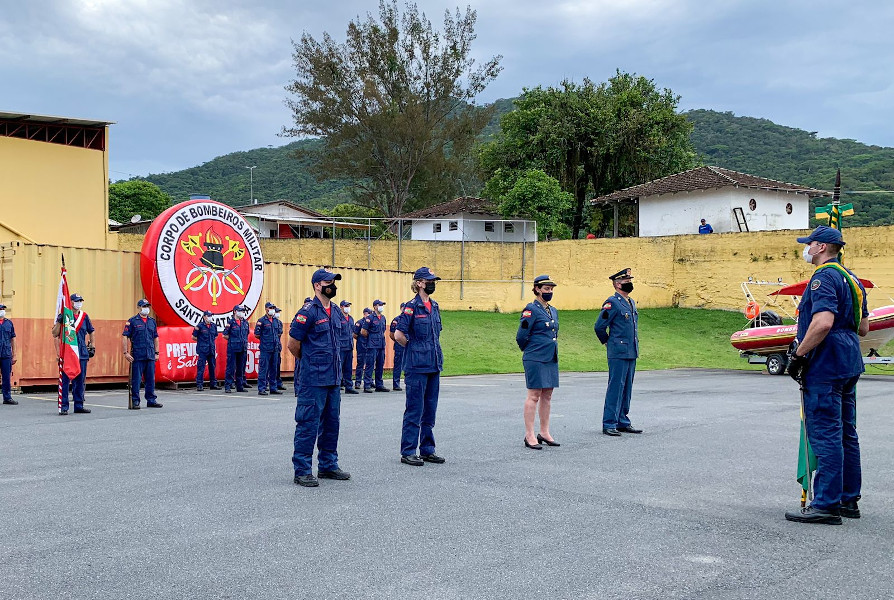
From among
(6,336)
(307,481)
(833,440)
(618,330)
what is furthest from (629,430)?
(6,336)

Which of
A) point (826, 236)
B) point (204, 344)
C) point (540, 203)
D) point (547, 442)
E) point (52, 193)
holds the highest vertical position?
point (540, 203)

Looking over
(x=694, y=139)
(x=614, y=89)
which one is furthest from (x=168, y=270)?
(x=694, y=139)

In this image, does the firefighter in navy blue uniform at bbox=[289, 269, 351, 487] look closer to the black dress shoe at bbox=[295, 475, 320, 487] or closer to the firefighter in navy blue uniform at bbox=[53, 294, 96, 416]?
the black dress shoe at bbox=[295, 475, 320, 487]

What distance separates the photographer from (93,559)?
5.19 m

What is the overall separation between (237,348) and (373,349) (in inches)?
122

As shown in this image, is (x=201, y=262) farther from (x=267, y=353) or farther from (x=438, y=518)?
(x=438, y=518)

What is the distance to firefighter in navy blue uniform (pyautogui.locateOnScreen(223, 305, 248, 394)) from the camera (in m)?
19.4

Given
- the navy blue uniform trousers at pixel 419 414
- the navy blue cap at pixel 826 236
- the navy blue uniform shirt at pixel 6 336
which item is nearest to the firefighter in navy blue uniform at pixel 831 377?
the navy blue cap at pixel 826 236

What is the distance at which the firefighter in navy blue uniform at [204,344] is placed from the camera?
1953 centimetres

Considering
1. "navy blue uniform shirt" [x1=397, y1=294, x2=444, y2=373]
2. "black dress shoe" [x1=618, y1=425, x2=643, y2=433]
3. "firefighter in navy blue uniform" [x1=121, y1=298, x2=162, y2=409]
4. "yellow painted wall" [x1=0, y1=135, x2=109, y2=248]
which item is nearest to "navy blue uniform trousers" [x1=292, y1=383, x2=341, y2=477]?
"navy blue uniform shirt" [x1=397, y1=294, x2=444, y2=373]

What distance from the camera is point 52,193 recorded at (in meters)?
28.0

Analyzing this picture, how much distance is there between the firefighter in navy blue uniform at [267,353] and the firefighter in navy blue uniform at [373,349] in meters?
2.03

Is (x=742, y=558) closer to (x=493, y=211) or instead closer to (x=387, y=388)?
(x=387, y=388)

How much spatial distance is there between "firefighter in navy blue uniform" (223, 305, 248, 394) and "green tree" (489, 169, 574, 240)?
83.9 feet
